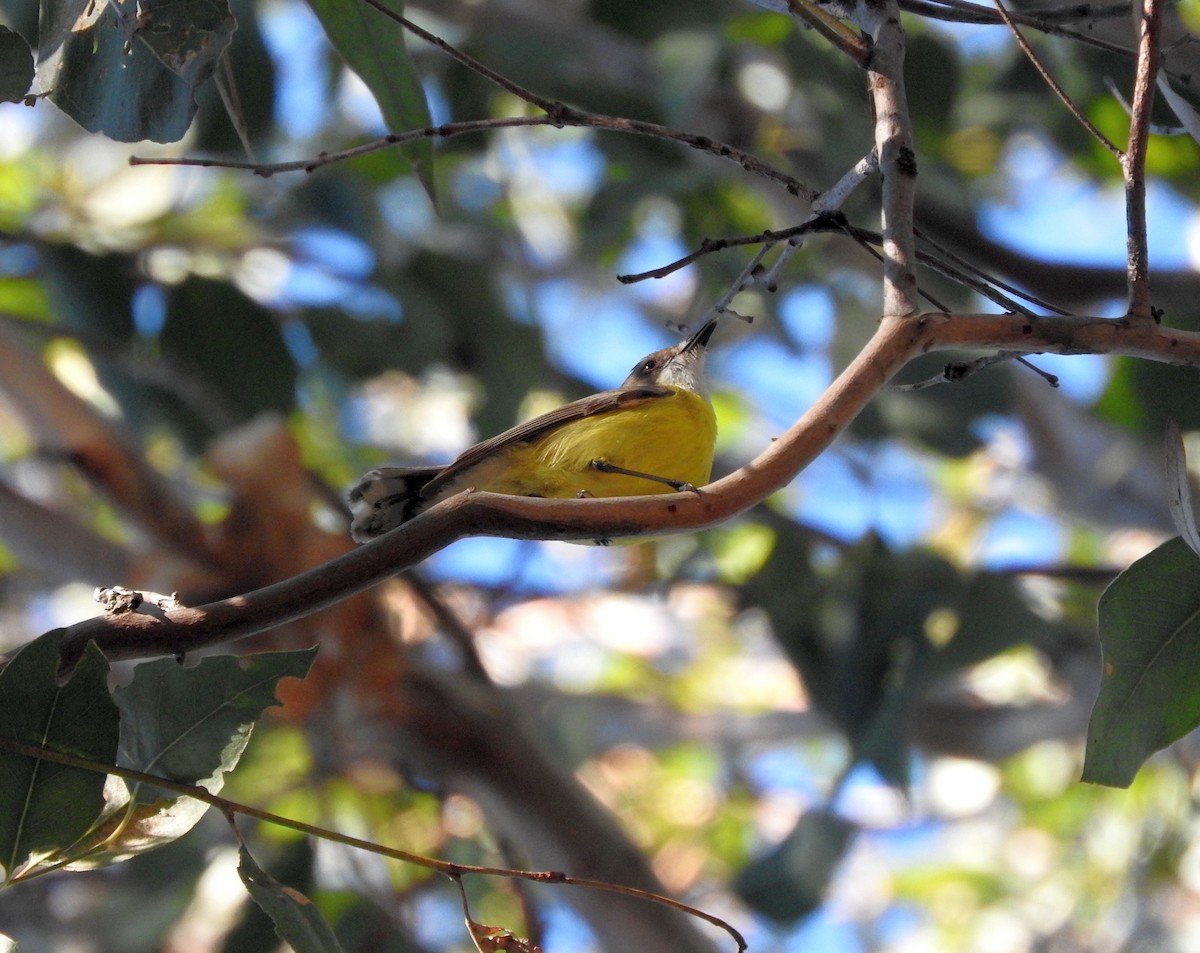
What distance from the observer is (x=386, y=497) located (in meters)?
2.40

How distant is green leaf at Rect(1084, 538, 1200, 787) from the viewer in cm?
168

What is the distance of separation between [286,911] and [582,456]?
1194 mm

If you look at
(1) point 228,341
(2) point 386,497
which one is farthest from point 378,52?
(1) point 228,341

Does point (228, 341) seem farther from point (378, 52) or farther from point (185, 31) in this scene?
point (185, 31)

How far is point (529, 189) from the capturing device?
791 centimetres

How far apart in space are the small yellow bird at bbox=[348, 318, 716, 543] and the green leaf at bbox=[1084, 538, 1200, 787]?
3.16ft

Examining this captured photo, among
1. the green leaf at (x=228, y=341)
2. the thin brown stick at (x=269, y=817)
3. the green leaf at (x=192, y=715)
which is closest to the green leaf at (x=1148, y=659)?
the thin brown stick at (x=269, y=817)

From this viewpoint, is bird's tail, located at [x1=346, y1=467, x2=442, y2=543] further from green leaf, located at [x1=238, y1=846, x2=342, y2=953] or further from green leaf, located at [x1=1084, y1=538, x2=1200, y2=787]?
green leaf, located at [x1=1084, y1=538, x2=1200, y2=787]

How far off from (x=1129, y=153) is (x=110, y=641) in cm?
121

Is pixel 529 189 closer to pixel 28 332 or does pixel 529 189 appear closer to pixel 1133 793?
pixel 28 332

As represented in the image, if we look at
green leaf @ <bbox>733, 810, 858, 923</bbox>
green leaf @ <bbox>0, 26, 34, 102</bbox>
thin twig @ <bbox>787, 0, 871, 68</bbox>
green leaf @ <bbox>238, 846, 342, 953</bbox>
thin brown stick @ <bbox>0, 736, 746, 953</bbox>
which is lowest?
green leaf @ <bbox>733, 810, 858, 923</bbox>

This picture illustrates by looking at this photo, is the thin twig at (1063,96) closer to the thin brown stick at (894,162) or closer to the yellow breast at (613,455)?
the thin brown stick at (894,162)

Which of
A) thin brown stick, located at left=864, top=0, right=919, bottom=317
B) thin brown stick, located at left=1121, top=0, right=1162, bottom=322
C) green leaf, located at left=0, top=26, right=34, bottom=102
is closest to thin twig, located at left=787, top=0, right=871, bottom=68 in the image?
thin brown stick, located at left=864, top=0, right=919, bottom=317

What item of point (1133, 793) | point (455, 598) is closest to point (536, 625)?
point (455, 598)
